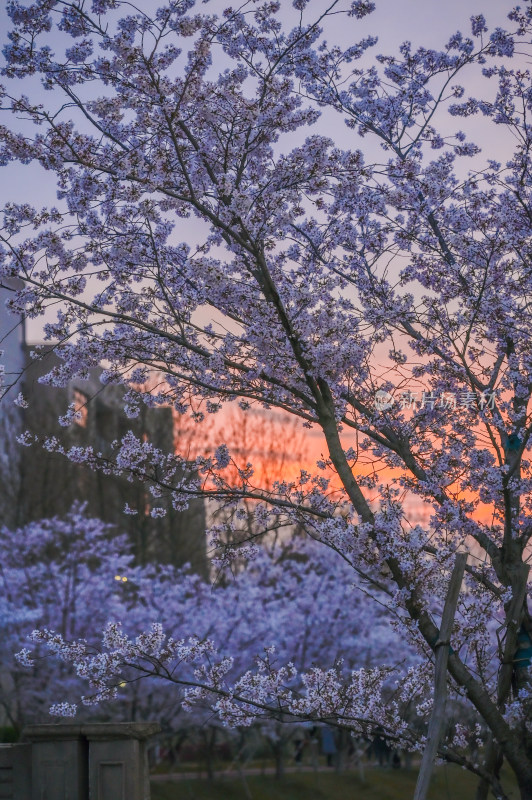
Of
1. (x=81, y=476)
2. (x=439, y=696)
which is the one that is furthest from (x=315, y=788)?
(x=439, y=696)

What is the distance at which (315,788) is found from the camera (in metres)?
31.3

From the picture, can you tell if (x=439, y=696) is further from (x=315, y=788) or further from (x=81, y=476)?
(x=81, y=476)

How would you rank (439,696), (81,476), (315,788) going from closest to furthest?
(439,696), (315,788), (81,476)

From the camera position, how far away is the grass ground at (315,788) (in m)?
28.7

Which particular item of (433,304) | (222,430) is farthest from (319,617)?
(433,304)

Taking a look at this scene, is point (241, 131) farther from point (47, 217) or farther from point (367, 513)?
point (367, 513)

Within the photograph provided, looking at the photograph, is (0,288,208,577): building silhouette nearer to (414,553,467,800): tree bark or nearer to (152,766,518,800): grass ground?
(152,766,518,800): grass ground

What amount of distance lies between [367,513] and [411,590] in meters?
0.58

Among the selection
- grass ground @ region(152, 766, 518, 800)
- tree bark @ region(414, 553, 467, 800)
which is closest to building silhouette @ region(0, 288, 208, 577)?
grass ground @ region(152, 766, 518, 800)

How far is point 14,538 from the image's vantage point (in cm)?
3250

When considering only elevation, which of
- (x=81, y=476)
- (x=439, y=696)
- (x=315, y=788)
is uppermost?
(x=81, y=476)

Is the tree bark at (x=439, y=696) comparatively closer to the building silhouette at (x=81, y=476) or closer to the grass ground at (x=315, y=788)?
the grass ground at (x=315, y=788)

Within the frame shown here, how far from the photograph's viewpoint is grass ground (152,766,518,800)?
28672 millimetres

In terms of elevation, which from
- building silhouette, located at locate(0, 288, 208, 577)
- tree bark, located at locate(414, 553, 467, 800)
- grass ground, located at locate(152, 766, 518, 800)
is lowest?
grass ground, located at locate(152, 766, 518, 800)
